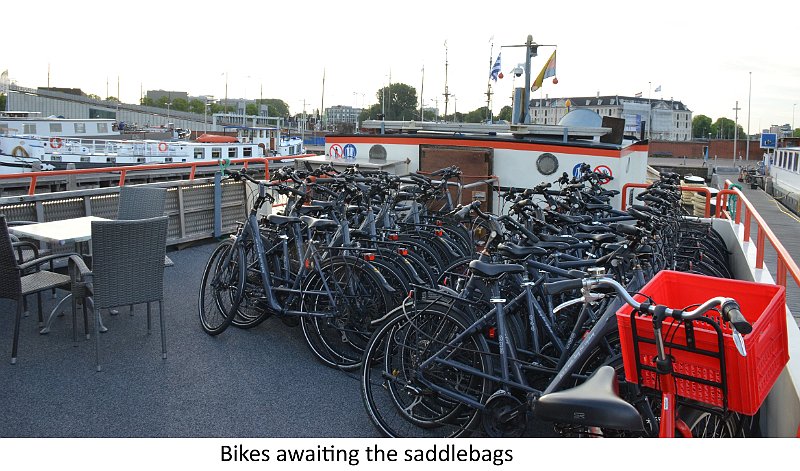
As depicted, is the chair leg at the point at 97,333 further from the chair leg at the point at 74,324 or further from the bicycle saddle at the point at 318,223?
the bicycle saddle at the point at 318,223

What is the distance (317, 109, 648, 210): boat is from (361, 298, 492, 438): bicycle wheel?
16.4 feet

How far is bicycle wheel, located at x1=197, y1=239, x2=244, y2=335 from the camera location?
5.27 m

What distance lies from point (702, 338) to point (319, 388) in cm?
260

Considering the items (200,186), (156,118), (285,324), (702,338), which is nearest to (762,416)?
(702,338)

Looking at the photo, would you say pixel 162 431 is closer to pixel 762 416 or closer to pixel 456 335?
pixel 456 335

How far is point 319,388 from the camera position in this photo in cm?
441

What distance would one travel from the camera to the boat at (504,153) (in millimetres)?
9117

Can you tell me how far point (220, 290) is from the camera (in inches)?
214

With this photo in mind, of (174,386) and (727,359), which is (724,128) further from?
(727,359)

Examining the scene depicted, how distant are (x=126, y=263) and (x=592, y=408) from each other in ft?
11.5

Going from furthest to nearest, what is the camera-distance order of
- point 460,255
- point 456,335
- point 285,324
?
point 460,255 → point 285,324 → point 456,335

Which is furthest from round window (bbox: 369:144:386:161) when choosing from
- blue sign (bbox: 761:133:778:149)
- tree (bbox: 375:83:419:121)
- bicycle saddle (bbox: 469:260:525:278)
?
tree (bbox: 375:83:419:121)

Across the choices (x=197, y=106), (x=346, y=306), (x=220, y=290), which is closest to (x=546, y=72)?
(x=220, y=290)

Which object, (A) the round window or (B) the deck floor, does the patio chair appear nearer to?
(B) the deck floor
